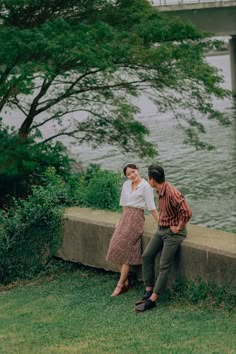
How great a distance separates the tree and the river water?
10.7 feet

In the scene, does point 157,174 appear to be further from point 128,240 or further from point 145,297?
point 145,297

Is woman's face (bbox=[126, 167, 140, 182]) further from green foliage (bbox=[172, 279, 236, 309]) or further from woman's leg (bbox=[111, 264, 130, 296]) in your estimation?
green foliage (bbox=[172, 279, 236, 309])

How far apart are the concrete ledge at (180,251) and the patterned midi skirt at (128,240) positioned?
11 cm

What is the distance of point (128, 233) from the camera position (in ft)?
26.8

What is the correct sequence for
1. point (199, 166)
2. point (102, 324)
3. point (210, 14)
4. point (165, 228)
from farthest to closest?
point (210, 14) → point (199, 166) → point (165, 228) → point (102, 324)

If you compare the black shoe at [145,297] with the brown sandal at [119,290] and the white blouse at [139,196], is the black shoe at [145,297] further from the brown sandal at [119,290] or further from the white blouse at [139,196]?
the white blouse at [139,196]

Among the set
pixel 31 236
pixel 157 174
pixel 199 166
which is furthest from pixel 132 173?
pixel 199 166

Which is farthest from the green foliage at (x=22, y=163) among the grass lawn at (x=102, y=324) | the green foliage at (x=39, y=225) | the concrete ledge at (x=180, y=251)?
the grass lawn at (x=102, y=324)

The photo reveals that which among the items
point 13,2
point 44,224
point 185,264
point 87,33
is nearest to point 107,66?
point 87,33

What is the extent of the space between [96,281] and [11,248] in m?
1.80

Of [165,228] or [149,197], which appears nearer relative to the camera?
[165,228]

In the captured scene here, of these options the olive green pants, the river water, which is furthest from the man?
Result: the river water

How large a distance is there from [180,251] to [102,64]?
5929mm

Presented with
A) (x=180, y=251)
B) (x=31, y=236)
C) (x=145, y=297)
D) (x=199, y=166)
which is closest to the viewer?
(x=145, y=297)
